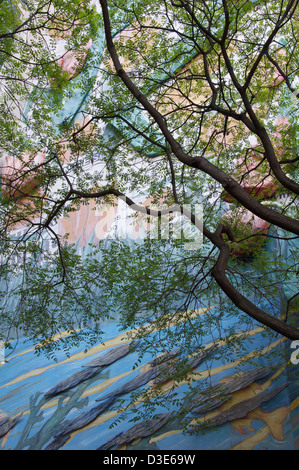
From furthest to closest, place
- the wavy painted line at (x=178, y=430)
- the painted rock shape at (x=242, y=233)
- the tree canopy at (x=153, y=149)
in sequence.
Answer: the wavy painted line at (x=178, y=430) < the painted rock shape at (x=242, y=233) < the tree canopy at (x=153, y=149)

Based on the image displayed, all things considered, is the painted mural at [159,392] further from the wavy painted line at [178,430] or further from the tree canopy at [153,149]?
the tree canopy at [153,149]

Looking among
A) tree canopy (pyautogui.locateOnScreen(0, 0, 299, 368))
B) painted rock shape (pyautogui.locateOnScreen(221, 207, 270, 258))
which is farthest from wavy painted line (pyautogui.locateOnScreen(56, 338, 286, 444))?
painted rock shape (pyautogui.locateOnScreen(221, 207, 270, 258))

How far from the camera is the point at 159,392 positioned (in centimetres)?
384

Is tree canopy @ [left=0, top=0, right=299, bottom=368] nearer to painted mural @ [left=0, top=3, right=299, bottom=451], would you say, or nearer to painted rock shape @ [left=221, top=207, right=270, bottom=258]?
painted rock shape @ [left=221, top=207, right=270, bottom=258]

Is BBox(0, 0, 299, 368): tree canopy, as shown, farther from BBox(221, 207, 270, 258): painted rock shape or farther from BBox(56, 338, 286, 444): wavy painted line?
BBox(56, 338, 286, 444): wavy painted line

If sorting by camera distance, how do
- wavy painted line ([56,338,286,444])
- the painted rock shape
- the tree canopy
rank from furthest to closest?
wavy painted line ([56,338,286,444])
the painted rock shape
the tree canopy

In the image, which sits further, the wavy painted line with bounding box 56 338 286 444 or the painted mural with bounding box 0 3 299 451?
the wavy painted line with bounding box 56 338 286 444

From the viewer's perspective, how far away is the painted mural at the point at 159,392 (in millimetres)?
4098

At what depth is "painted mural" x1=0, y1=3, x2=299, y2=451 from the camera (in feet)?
13.4

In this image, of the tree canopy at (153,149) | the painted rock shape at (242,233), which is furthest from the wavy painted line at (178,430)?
the painted rock shape at (242,233)

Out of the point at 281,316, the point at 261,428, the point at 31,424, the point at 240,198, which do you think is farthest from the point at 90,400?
the point at 240,198

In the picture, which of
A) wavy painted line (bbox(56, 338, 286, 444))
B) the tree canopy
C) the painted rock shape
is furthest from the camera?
wavy painted line (bbox(56, 338, 286, 444))

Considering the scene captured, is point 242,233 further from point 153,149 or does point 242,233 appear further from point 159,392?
point 159,392

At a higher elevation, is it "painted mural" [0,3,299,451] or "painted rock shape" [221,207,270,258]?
"painted rock shape" [221,207,270,258]
